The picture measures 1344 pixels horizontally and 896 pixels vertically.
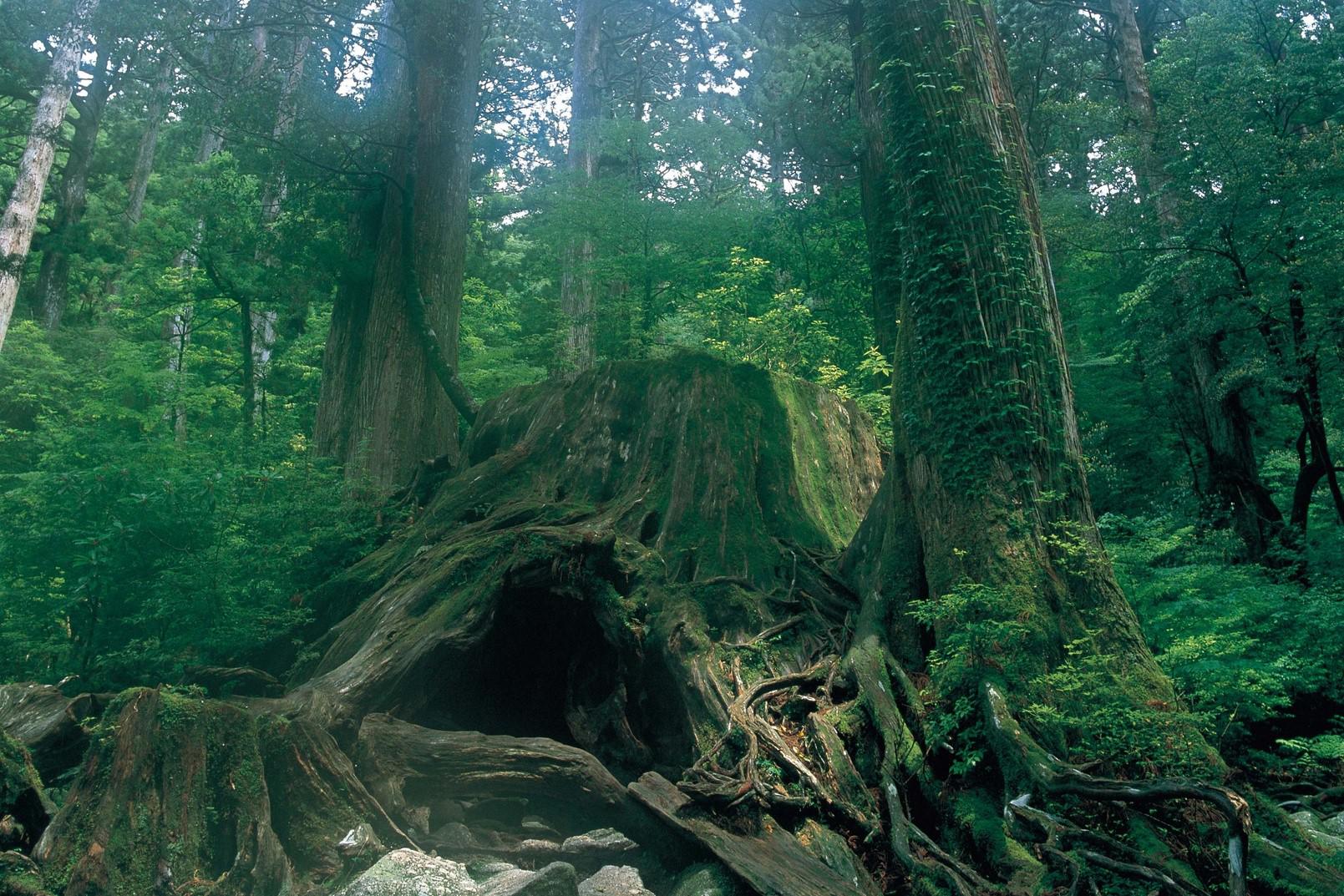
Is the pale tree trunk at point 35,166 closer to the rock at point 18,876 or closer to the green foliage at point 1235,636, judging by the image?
the rock at point 18,876

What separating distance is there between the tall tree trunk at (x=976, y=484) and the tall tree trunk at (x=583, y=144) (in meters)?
8.50

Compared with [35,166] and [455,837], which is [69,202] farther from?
[455,837]

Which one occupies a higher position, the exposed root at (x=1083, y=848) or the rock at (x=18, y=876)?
the exposed root at (x=1083, y=848)

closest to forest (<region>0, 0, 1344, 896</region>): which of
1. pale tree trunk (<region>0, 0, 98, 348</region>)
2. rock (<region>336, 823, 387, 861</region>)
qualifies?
rock (<region>336, 823, 387, 861</region>)

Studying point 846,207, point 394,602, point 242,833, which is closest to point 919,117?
point 394,602

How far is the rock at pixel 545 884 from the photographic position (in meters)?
3.86

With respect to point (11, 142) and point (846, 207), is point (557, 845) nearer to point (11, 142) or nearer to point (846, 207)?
point (846, 207)

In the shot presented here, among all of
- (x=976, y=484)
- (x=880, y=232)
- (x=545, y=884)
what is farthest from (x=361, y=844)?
(x=880, y=232)

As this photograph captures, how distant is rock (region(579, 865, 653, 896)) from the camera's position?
416cm

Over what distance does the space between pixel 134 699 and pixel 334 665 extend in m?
1.89

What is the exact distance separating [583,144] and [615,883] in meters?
21.0

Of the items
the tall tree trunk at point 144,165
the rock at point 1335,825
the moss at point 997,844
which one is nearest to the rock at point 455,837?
the moss at point 997,844

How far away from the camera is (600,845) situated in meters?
4.76

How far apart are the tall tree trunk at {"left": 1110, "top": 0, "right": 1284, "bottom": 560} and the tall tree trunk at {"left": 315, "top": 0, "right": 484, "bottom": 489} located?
8808 mm
